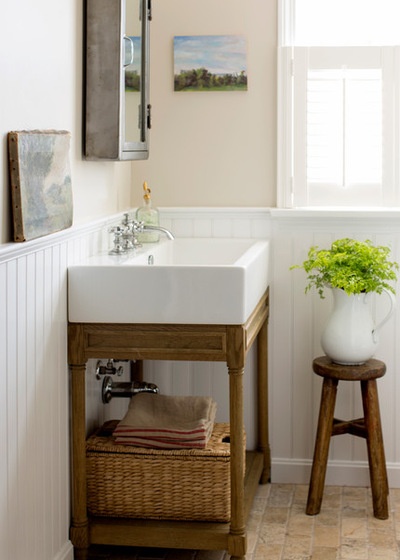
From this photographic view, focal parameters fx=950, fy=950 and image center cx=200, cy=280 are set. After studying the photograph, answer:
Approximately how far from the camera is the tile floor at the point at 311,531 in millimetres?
3195

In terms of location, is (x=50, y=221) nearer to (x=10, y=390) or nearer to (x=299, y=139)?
(x=10, y=390)

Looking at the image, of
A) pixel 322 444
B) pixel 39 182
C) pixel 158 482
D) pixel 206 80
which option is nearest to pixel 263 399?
pixel 322 444

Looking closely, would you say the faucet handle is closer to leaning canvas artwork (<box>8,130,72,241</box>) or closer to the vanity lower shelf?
leaning canvas artwork (<box>8,130,72,241</box>)

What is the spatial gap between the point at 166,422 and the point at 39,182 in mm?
1069

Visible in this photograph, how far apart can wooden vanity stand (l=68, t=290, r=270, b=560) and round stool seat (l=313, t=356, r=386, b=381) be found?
1.81 ft

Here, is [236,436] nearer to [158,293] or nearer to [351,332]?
[158,293]

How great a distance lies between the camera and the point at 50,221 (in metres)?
2.70

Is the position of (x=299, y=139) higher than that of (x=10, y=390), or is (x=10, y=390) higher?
(x=299, y=139)

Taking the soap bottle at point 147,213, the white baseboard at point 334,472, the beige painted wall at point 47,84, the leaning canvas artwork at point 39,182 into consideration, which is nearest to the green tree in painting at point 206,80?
the soap bottle at point 147,213

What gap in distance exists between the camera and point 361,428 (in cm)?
362

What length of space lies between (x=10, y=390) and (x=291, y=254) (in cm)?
175

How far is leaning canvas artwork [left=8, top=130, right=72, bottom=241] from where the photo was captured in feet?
7.93

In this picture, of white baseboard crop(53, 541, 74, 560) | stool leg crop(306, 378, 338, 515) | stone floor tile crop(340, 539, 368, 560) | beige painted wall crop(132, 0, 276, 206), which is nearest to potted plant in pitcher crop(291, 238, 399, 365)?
stool leg crop(306, 378, 338, 515)

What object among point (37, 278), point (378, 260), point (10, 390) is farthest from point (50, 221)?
point (378, 260)
